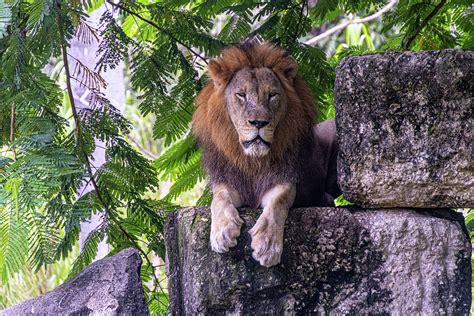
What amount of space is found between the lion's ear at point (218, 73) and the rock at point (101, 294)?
88 centimetres

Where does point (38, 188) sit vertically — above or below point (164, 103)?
below

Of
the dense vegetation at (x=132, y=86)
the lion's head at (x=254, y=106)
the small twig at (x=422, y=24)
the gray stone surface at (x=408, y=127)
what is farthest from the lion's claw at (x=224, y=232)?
the small twig at (x=422, y=24)

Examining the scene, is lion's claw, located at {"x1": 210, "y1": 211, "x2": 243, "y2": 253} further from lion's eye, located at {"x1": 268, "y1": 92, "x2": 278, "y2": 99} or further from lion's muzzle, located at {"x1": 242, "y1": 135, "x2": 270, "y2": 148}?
lion's eye, located at {"x1": 268, "y1": 92, "x2": 278, "y2": 99}

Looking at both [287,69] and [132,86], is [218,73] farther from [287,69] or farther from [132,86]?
[132,86]

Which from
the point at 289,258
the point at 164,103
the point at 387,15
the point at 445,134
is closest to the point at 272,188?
the point at 289,258

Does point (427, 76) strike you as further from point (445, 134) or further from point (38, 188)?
point (38, 188)

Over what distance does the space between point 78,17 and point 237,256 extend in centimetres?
148

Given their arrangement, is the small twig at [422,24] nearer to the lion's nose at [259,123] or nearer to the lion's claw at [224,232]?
the lion's nose at [259,123]

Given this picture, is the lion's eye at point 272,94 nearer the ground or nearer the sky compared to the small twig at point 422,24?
nearer the ground

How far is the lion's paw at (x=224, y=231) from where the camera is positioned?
139 inches

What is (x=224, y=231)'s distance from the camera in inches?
139

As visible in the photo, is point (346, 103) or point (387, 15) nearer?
point (346, 103)

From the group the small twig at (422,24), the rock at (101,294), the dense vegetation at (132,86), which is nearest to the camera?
the rock at (101,294)

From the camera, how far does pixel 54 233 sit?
386 centimetres
